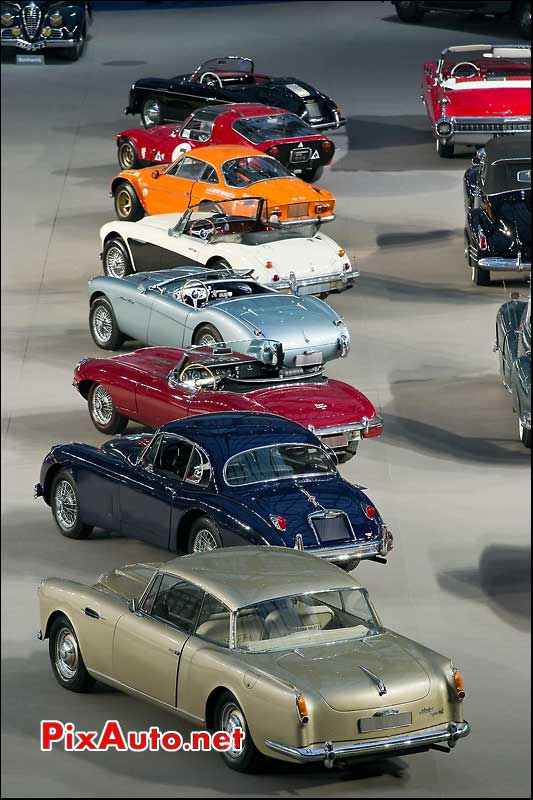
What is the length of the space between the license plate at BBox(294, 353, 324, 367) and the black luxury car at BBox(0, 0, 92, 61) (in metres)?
17.4

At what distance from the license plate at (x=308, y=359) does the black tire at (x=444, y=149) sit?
11.0 metres

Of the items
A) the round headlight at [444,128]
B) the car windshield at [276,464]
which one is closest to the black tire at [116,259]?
Answer: the round headlight at [444,128]

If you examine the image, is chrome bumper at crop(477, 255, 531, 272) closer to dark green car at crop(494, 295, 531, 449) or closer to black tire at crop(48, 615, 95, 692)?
dark green car at crop(494, 295, 531, 449)

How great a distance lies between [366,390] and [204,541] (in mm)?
5113

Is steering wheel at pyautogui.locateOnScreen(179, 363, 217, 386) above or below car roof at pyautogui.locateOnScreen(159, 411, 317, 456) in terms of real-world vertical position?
below

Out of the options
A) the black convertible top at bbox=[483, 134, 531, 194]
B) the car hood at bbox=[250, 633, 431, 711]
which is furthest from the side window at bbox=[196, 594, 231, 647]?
the black convertible top at bbox=[483, 134, 531, 194]

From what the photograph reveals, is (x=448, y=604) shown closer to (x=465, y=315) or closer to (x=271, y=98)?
(x=465, y=315)

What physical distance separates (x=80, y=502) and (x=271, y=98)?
14440 mm

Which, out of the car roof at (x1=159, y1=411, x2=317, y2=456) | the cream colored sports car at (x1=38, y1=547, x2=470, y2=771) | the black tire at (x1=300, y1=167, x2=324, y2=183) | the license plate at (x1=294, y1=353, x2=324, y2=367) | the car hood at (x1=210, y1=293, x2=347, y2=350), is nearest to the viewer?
the cream colored sports car at (x1=38, y1=547, x2=470, y2=771)

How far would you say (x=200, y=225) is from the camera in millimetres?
19453

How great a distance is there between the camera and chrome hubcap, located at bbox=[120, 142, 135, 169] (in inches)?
984

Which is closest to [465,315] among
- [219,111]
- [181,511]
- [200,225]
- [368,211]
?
[200,225]

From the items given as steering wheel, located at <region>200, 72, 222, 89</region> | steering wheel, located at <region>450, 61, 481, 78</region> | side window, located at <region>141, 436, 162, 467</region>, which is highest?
steering wheel, located at <region>450, 61, 481, 78</region>

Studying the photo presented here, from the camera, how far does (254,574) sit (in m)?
9.80
